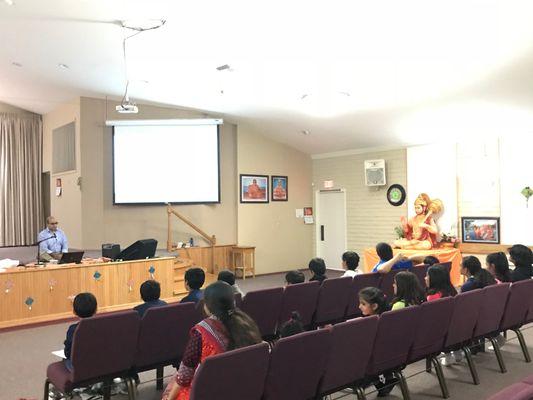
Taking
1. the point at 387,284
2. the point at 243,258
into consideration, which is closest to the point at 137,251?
the point at 243,258

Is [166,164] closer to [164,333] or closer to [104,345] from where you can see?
[164,333]

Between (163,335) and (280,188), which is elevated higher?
(280,188)

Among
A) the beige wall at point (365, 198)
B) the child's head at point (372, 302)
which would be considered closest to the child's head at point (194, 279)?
the child's head at point (372, 302)

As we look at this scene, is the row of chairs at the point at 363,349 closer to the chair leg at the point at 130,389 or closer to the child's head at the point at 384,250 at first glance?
the chair leg at the point at 130,389

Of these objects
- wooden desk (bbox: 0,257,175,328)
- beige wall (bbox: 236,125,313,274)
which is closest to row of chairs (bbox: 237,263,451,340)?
wooden desk (bbox: 0,257,175,328)

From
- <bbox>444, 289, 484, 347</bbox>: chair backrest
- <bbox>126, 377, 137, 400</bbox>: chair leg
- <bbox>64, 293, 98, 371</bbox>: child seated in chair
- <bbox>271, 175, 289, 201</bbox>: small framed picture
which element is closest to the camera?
<bbox>126, 377, 137, 400</bbox>: chair leg

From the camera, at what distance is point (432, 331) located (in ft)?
10.7

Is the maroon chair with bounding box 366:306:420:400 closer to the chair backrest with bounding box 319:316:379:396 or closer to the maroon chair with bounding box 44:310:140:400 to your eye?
the chair backrest with bounding box 319:316:379:396

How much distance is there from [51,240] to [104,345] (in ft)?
16.3

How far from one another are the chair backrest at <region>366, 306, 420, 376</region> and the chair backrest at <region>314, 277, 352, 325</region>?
3.79 ft

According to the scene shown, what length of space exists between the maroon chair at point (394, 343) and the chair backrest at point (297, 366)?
1.69ft

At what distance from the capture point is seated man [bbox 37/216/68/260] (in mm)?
7148

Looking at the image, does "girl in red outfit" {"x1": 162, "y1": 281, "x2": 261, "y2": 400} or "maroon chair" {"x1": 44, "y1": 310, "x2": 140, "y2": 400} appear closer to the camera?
"girl in red outfit" {"x1": 162, "y1": 281, "x2": 261, "y2": 400}

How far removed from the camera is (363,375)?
9.30ft
